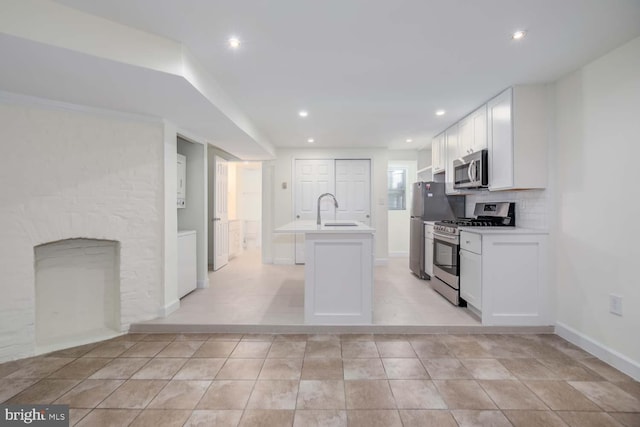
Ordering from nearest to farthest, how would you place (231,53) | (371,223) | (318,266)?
(231,53) < (318,266) < (371,223)

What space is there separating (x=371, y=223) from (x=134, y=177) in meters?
4.09

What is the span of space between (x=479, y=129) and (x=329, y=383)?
3130mm

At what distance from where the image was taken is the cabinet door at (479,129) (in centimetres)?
335

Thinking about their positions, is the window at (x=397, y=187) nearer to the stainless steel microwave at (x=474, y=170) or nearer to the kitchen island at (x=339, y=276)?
the stainless steel microwave at (x=474, y=170)

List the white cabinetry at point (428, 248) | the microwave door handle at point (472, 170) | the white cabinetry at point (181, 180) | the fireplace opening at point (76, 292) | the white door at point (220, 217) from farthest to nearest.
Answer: the white door at point (220, 217) → the white cabinetry at point (428, 248) → the white cabinetry at point (181, 180) → the microwave door handle at point (472, 170) → the fireplace opening at point (76, 292)

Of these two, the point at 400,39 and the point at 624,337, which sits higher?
the point at 400,39

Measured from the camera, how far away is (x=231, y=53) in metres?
2.28

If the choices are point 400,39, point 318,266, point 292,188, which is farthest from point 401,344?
point 292,188

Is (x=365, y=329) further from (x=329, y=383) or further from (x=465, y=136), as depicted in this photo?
(x=465, y=136)

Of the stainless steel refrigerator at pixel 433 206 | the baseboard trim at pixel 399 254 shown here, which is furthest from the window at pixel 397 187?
the stainless steel refrigerator at pixel 433 206

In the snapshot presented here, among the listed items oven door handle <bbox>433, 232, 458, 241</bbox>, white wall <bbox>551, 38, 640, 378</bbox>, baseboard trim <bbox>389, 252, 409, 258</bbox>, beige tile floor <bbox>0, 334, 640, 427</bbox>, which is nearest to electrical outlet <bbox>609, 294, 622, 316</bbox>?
white wall <bbox>551, 38, 640, 378</bbox>

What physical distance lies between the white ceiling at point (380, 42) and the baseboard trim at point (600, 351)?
2.27 m

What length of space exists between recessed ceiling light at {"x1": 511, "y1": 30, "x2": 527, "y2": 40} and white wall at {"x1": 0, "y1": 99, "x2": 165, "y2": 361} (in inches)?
124

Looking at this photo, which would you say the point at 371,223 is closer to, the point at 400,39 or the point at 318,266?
the point at 318,266
